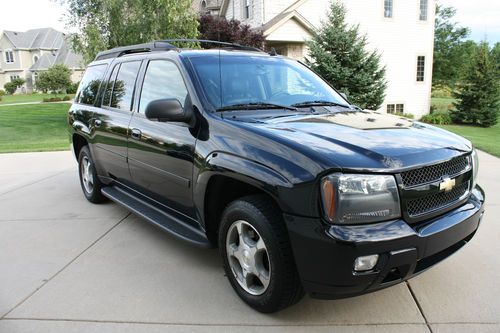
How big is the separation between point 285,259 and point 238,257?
55cm

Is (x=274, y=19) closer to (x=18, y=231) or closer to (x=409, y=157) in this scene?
(x=18, y=231)

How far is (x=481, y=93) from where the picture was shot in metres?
22.0

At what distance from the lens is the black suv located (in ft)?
8.25

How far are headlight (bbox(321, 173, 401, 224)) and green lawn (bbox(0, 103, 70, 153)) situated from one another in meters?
10.6

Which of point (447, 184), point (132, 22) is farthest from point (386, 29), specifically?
point (447, 184)

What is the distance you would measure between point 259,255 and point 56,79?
183ft

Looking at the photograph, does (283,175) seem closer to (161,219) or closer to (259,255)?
(259,255)

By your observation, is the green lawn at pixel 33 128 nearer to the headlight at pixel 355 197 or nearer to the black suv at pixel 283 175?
the black suv at pixel 283 175

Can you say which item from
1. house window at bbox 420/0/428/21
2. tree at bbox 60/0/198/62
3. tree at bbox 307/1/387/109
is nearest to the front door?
tree at bbox 307/1/387/109

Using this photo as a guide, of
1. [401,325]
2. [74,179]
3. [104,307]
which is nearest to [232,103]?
[104,307]

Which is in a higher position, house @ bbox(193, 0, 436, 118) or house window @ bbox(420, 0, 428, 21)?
house window @ bbox(420, 0, 428, 21)

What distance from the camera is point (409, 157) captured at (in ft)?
8.78

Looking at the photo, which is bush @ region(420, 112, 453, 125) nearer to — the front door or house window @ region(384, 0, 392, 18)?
house window @ region(384, 0, 392, 18)

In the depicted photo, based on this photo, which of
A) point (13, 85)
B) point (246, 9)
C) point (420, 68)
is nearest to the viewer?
point (246, 9)
